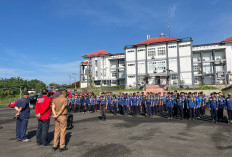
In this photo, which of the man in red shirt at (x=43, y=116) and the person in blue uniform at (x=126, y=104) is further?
the person in blue uniform at (x=126, y=104)

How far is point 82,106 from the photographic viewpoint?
17969 mm

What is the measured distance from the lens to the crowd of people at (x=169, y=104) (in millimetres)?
11094

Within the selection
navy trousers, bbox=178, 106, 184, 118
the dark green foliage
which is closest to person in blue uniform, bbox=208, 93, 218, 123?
navy trousers, bbox=178, 106, 184, 118

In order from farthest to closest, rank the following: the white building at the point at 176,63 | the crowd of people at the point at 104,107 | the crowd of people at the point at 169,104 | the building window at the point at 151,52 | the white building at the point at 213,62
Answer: the building window at the point at 151,52 → the white building at the point at 213,62 → the white building at the point at 176,63 → the crowd of people at the point at 169,104 → the crowd of people at the point at 104,107

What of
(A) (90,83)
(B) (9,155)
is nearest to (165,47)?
(A) (90,83)

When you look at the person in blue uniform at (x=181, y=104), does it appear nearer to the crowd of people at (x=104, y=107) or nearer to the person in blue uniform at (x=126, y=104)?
the crowd of people at (x=104, y=107)

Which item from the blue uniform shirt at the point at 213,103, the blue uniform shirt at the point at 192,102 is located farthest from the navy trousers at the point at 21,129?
the blue uniform shirt at the point at 213,103

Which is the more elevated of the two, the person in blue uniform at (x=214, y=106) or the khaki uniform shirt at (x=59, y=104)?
the khaki uniform shirt at (x=59, y=104)

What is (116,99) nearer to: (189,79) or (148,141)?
(148,141)

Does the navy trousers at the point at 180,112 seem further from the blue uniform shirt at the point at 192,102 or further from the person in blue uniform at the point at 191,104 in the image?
the blue uniform shirt at the point at 192,102

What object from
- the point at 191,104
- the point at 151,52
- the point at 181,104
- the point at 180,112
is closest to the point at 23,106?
the point at 181,104

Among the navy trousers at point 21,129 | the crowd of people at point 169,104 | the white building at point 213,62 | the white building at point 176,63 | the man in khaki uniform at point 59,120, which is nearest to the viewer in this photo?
the man in khaki uniform at point 59,120

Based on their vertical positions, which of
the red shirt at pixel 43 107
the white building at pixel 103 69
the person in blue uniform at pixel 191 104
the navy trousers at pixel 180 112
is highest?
the white building at pixel 103 69

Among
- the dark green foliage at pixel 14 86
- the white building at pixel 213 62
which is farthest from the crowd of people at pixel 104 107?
the dark green foliage at pixel 14 86
